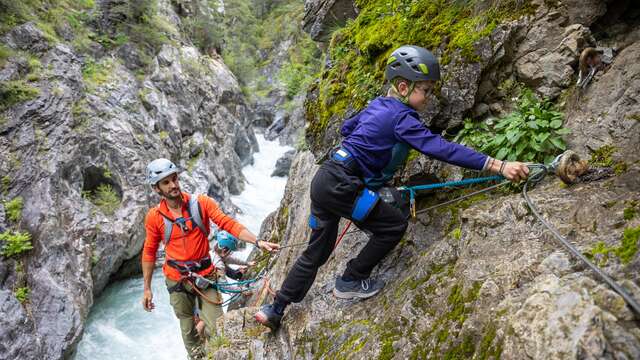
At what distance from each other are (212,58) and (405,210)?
26465 millimetres

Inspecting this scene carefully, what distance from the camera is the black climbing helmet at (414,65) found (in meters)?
3.62

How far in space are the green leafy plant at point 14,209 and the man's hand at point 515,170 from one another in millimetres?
10912

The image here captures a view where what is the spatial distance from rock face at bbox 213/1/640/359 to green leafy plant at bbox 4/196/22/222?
758 centimetres

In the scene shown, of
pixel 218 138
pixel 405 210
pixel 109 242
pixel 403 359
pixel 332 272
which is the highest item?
pixel 405 210

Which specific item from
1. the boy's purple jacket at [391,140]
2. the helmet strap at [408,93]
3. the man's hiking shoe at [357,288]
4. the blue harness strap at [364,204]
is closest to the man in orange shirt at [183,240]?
the man's hiking shoe at [357,288]

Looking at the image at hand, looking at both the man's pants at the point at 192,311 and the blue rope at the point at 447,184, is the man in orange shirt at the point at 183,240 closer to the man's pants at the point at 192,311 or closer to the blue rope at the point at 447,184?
the man's pants at the point at 192,311

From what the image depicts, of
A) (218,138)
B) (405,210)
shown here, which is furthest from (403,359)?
(218,138)

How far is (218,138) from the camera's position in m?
22.2

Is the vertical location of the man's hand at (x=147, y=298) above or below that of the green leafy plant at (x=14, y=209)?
above

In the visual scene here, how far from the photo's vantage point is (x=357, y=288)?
425cm

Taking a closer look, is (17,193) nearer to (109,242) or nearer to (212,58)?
(109,242)

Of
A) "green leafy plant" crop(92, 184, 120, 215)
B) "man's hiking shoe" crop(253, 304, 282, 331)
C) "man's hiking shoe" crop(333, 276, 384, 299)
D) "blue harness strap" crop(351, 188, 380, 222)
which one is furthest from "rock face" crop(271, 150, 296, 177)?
"blue harness strap" crop(351, 188, 380, 222)

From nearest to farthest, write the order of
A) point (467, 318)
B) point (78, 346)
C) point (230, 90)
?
point (467, 318), point (78, 346), point (230, 90)

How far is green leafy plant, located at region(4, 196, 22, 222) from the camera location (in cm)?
950
